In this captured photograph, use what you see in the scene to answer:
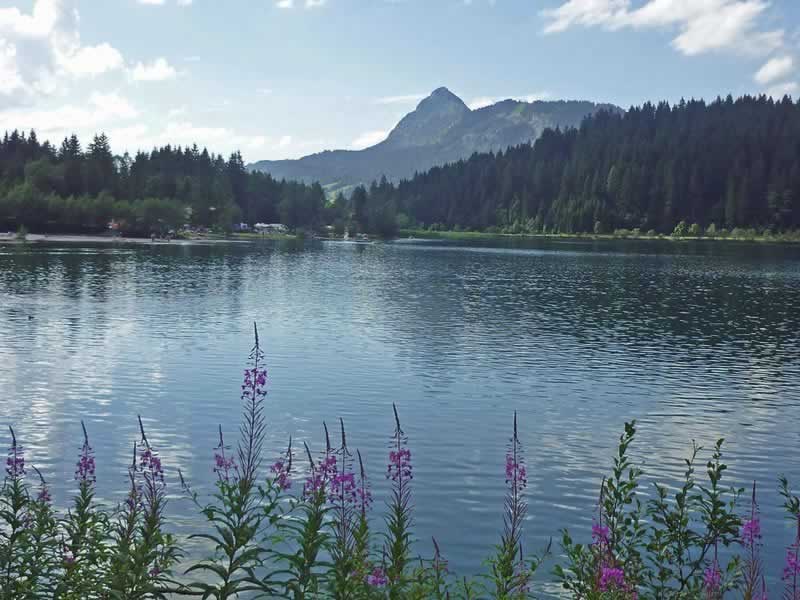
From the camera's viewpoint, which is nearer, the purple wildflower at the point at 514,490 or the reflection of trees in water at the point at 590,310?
the purple wildflower at the point at 514,490

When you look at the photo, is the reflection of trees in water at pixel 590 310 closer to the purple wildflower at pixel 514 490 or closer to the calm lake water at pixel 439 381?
the calm lake water at pixel 439 381

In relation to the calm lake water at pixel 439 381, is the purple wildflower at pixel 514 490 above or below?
above

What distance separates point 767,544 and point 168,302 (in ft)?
208

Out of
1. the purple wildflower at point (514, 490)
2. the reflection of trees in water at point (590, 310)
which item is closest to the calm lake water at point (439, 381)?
the reflection of trees in water at point (590, 310)

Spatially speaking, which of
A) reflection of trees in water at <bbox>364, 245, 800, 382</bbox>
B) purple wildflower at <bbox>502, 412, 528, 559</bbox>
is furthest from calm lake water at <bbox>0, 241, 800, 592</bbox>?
purple wildflower at <bbox>502, 412, 528, 559</bbox>

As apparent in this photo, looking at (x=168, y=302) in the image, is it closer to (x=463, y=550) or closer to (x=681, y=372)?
(x=681, y=372)

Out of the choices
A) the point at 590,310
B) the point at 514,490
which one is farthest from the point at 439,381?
the point at 590,310

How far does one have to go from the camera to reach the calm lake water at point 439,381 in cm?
2533

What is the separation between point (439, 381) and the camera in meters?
41.5

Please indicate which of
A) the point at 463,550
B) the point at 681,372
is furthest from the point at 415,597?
the point at 681,372

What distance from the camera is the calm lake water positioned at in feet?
83.1

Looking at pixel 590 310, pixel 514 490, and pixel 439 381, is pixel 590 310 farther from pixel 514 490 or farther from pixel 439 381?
pixel 514 490

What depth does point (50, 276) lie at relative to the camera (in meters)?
95.8

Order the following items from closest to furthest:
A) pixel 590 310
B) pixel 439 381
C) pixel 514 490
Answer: pixel 514 490
pixel 439 381
pixel 590 310
